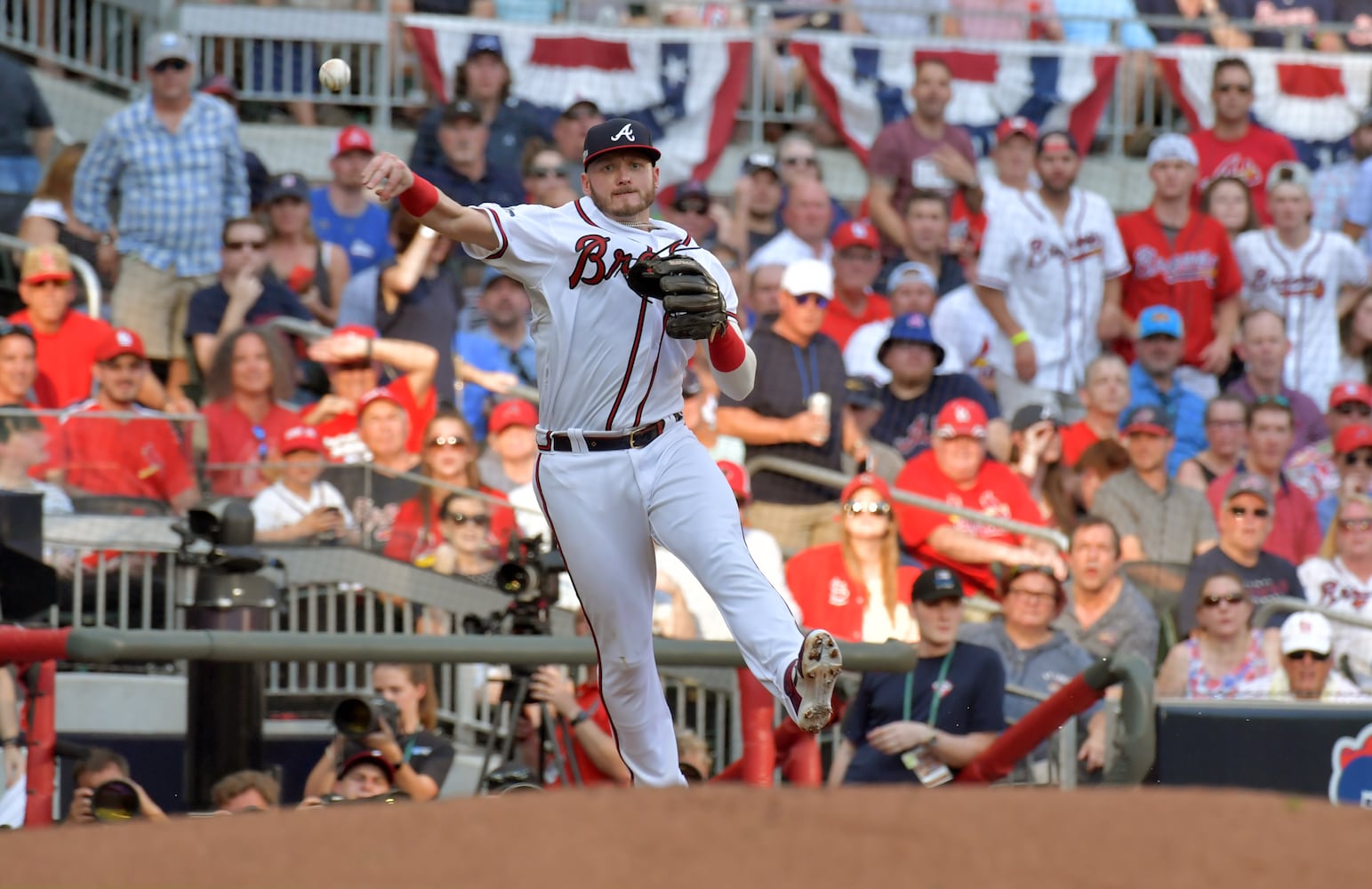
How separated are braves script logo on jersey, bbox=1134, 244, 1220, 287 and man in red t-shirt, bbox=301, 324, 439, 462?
13.4 ft

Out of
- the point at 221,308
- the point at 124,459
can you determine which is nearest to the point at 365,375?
the point at 221,308

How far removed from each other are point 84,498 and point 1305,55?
8.58 meters

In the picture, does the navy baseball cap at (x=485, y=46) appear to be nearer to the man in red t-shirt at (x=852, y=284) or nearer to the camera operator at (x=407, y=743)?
the man in red t-shirt at (x=852, y=284)

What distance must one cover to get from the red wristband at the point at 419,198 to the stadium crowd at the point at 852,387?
6.59ft

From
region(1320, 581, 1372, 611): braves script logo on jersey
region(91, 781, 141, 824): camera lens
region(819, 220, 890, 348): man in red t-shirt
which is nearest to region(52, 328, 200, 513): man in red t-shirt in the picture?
region(91, 781, 141, 824): camera lens

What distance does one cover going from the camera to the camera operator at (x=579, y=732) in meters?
6.75

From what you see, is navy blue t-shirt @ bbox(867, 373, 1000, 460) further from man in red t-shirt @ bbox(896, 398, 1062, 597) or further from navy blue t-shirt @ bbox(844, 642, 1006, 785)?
navy blue t-shirt @ bbox(844, 642, 1006, 785)

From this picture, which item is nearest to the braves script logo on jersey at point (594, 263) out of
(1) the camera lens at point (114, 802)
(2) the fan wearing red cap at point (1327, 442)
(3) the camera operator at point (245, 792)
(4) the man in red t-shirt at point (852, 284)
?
(3) the camera operator at point (245, 792)

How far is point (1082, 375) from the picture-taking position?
36.0 feet

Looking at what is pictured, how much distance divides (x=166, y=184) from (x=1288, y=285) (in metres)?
6.11

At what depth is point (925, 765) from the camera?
22.9 ft

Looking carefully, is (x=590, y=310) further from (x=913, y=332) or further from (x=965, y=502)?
(x=913, y=332)

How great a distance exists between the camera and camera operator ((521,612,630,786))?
6754mm

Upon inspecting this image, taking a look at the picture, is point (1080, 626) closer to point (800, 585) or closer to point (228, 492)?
point (800, 585)
